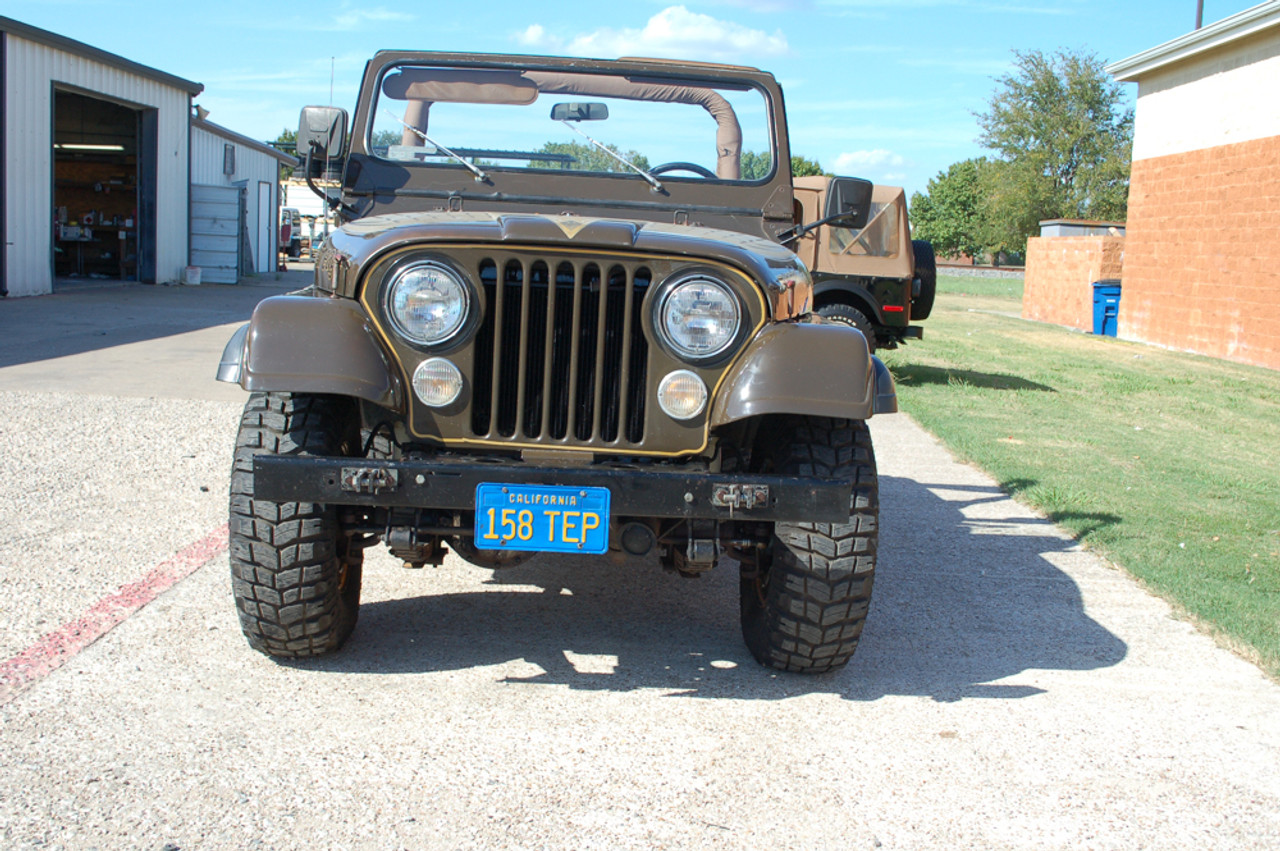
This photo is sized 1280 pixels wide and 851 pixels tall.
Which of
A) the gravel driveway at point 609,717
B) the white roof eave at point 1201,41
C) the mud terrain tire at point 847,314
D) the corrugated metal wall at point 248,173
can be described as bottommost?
the gravel driveway at point 609,717

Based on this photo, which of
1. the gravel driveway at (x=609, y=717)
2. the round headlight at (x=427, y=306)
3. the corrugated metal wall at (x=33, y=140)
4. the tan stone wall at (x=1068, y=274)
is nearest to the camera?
the gravel driveway at (x=609, y=717)

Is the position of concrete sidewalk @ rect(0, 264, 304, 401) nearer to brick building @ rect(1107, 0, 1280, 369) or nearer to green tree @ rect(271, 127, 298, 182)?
green tree @ rect(271, 127, 298, 182)

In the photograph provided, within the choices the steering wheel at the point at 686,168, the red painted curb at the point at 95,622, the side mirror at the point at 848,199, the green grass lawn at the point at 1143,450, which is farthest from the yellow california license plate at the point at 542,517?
the green grass lawn at the point at 1143,450

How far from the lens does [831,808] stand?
9.04 ft

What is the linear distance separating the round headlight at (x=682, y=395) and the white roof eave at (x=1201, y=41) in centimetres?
1662

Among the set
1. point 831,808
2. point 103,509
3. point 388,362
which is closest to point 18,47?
point 103,509

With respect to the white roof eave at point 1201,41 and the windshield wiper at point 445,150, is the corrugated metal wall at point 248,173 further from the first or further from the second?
the windshield wiper at point 445,150

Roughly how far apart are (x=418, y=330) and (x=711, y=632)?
1.65 meters

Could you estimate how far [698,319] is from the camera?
3.14m

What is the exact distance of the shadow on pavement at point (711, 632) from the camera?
11.8 ft

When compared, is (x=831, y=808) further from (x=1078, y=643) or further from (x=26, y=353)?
(x=26, y=353)

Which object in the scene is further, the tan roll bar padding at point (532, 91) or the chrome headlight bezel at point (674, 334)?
the tan roll bar padding at point (532, 91)

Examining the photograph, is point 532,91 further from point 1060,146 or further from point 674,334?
point 1060,146

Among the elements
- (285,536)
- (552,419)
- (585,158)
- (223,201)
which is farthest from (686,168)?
(223,201)
